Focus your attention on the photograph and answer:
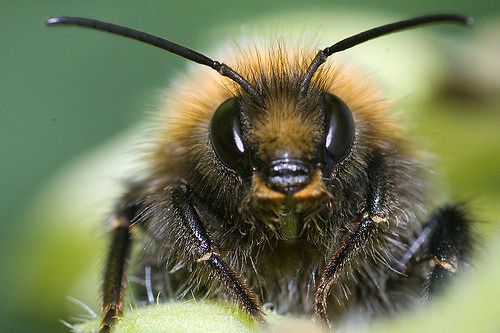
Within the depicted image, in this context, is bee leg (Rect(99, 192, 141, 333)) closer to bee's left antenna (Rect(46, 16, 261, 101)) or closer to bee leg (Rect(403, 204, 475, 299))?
bee's left antenna (Rect(46, 16, 261, 101))

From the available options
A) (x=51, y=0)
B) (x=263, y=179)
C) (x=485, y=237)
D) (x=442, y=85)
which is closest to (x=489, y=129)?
(x=442, y=85)

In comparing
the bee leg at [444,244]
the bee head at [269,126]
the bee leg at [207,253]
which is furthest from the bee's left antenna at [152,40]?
Answer: the bee leg at [444,244]

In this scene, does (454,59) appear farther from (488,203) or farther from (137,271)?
(137,271)

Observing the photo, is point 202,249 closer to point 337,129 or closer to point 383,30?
point 337,129

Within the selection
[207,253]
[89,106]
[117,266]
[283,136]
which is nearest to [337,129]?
[283,136]

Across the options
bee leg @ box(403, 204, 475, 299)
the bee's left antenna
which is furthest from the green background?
the bee's left antenna

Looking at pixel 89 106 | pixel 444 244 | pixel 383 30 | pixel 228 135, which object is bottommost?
pixel 89 106
